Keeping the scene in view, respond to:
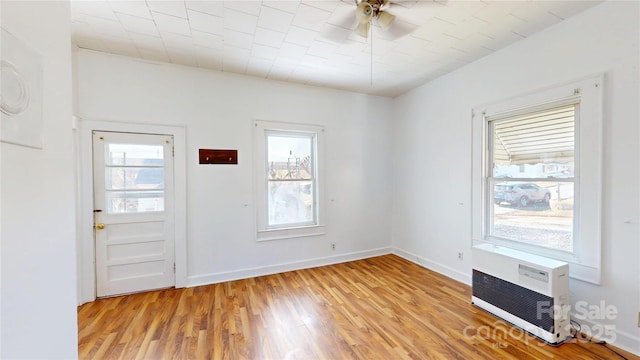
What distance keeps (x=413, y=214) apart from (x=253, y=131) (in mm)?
2842

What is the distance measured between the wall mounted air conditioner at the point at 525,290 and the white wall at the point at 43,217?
3.10 m

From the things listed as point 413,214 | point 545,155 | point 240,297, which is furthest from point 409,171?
point 240,297

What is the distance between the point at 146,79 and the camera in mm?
3041

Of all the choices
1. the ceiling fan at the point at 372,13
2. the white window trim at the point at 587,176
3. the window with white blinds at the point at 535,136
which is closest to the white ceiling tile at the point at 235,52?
the ceiling fan at the point at 372,13

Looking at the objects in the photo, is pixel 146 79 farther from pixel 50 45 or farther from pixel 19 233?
pixel 19 233

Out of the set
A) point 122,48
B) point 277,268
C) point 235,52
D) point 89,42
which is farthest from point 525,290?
point 89,42

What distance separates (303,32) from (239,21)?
0.60 meters

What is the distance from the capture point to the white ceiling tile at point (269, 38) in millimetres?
2477

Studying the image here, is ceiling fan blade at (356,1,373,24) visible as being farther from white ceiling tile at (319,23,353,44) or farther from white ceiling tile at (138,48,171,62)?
white ceiling tile at (138,48,171,62)

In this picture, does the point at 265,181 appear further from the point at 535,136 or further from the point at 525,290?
the point at 535,136

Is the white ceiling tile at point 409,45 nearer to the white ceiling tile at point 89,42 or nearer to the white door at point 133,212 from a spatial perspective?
the white door at point 133,212

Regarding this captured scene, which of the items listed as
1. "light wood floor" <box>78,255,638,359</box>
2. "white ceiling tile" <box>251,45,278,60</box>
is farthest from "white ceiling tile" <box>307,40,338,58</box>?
"light wood floor" <box>78,255,638,359</box>

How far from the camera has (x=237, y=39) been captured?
260 centimetres

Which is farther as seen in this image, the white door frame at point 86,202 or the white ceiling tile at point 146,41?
the white door frame at point 86,202
